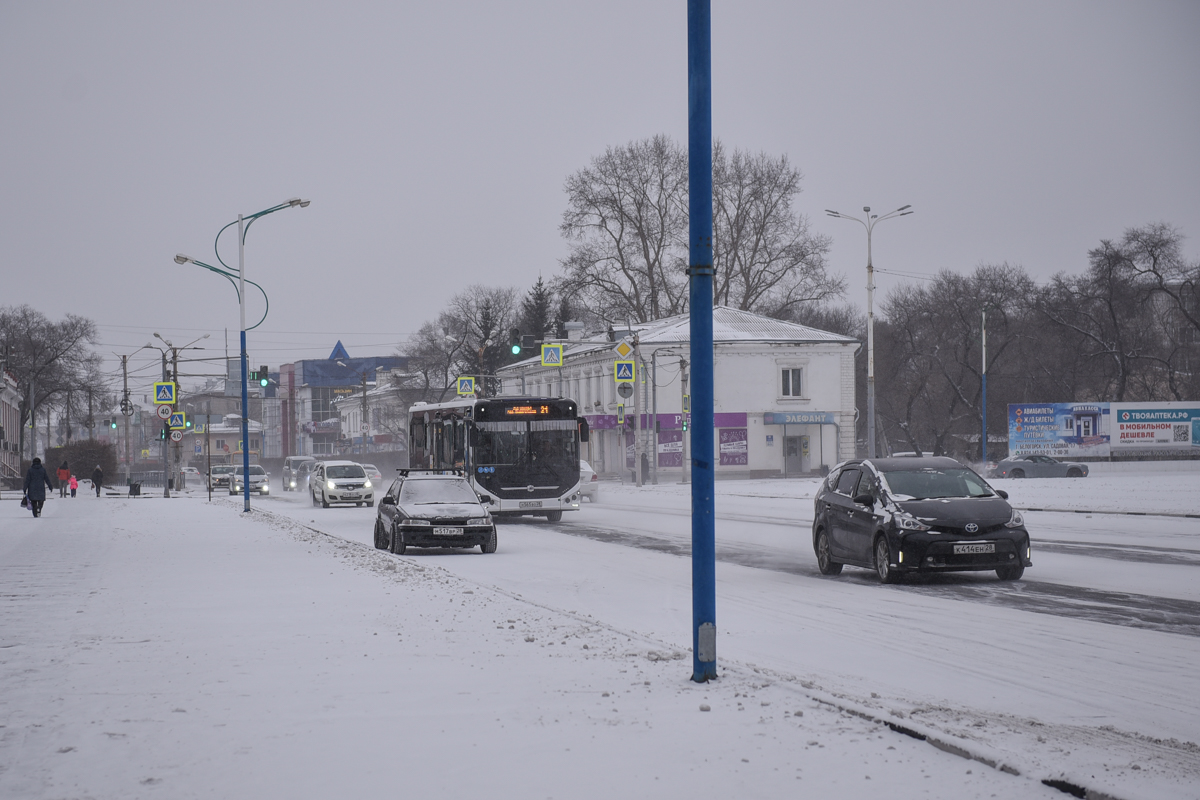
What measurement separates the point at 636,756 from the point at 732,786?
0.68m

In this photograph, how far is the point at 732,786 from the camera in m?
5.64

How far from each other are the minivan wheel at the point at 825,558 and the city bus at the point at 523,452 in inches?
533

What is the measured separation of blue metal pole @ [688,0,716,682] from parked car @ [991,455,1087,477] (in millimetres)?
50336

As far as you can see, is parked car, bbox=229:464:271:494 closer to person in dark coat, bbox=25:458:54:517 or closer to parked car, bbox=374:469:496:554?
person in dark coat, bbox=25:458:54:517

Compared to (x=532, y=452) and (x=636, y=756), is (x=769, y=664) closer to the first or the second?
(x=636, y=756)

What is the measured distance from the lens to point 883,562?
15.1m

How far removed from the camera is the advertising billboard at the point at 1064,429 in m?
55.8

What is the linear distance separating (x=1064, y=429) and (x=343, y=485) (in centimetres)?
3270

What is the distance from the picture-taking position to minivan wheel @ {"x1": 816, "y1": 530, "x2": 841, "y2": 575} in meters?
16.5

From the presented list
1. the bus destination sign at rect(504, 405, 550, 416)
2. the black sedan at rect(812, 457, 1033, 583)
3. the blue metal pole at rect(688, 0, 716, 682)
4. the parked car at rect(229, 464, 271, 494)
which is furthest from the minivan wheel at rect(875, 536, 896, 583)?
the parked car at rect(229, 464, 271, 494)

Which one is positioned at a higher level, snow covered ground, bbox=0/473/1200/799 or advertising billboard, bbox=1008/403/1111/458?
advertising billboard, bbox=1008/403/1111/458

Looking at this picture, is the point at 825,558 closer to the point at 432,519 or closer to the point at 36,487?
the point at 432,519

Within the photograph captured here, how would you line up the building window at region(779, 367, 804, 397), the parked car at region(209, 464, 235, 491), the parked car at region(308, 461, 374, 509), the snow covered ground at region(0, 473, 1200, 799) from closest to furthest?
the snow covered ground at region(0, 473, 1200, 799) < the parked car at region(308, 461, 374, 509) < the building window at region(779, 367, 804, 397) < the parked car at region(209, 464, 235, 491)

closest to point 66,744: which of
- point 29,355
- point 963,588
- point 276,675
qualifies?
point 276,675
